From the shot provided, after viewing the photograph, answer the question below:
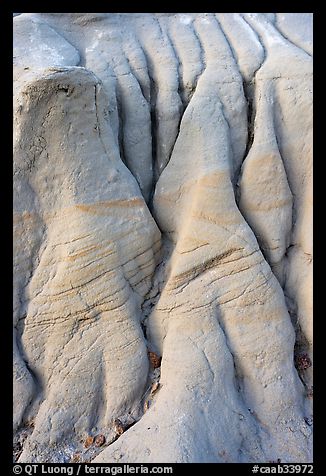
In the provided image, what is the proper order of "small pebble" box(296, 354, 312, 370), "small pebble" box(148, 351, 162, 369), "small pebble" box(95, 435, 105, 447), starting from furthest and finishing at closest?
"small pebble" box(296, 354, 312, 370) < "small pebble" box(148, 351, 162, 369) < "small pebble" box(95, 435, 105, 447)

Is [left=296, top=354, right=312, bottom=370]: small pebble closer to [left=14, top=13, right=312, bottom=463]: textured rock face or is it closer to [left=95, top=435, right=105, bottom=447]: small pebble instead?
[left=14, top=13, right=312, bottom=463]: textured rock face

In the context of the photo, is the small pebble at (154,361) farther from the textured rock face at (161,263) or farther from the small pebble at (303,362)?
the small pebble at (303,362)

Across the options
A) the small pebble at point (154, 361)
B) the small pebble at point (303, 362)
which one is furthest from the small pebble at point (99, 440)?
the small pebble at point (303, 362)

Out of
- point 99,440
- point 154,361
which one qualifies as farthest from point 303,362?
point 99,440

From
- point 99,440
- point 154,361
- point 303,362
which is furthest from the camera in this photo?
point 303,362

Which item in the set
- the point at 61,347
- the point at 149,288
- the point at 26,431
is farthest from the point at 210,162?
the point at 26,431

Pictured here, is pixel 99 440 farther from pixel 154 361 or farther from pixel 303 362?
pixel 303 362

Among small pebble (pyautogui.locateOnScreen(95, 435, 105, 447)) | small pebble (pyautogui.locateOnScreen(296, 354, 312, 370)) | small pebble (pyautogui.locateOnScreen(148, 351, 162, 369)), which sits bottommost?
small pebble (pyautogui.locateOnScreen(296, 354, 312, 370))

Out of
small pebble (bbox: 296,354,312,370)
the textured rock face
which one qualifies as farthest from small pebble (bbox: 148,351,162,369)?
small pebble (bbox: 296,354,312,370)
